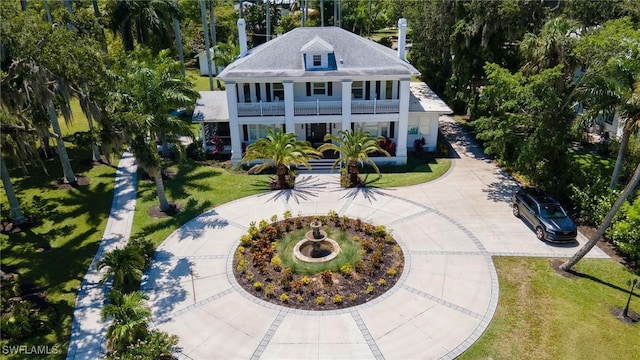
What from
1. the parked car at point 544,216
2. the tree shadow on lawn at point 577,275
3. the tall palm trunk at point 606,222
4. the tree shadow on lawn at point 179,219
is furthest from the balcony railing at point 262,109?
the tall palm trunk at point 606,222

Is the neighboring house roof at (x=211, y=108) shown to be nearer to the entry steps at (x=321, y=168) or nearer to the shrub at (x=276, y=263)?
the entry steps at (x=321, y=168)

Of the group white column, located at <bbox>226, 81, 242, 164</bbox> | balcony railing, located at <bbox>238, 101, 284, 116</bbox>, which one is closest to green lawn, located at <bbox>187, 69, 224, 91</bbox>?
balcony railing, located at <bbox>238, 101, 284, 116</bbox>

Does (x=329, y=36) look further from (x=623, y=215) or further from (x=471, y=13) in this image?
(x=623, y=215)

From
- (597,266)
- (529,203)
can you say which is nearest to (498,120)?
(529,203)

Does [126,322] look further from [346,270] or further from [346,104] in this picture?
[346,104]

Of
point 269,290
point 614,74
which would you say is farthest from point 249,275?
point 614,74

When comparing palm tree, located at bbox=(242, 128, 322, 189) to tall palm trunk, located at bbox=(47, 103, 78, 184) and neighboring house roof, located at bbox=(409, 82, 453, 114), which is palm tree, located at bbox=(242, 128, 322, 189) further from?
tall palm trunk, located at bbox=(47, 103, 78, 184)

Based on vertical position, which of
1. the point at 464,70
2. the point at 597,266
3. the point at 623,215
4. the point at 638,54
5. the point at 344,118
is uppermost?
the point at 638,54
